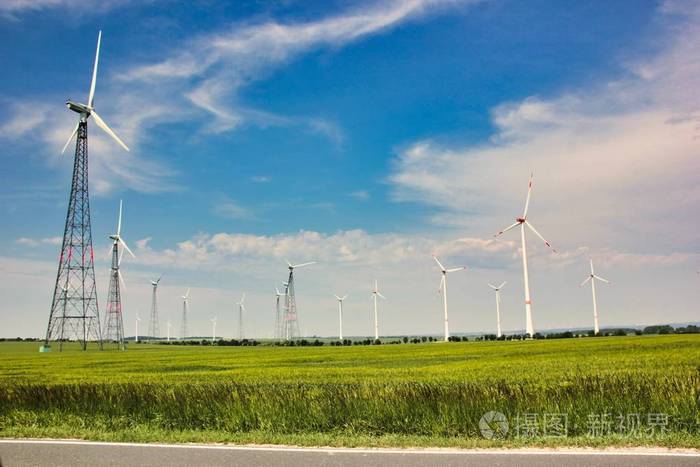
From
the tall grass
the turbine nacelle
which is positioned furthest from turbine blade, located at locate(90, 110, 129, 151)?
the tall grass

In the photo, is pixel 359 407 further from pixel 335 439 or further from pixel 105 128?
pixel 105 128

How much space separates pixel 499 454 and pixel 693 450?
11.9 feet

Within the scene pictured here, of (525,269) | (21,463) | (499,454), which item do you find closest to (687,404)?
(499,454)

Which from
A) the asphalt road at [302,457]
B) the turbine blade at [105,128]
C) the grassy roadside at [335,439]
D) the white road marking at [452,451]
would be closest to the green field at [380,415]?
the grassy roadside at [335,439]

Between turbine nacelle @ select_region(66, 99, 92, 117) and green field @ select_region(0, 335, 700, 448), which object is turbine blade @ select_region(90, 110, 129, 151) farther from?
green field @ select_region(0, 335, 700, 448)

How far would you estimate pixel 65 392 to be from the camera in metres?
18.8

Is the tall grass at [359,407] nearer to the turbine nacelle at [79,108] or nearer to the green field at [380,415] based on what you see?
the green field at [380,415]

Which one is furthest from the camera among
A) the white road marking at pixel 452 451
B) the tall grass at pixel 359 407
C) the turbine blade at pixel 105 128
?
the turbine blade at pixel 105 128

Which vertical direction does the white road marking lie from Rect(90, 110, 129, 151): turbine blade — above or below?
below

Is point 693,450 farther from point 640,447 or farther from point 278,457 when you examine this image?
point 278,457

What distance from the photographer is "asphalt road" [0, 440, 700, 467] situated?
34.0 ft

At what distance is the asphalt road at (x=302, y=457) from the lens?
408 inches

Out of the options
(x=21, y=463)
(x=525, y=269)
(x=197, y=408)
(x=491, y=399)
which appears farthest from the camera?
(x=525, y=269)

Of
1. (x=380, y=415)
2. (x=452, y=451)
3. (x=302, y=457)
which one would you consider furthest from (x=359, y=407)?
(x=302, y=457)
